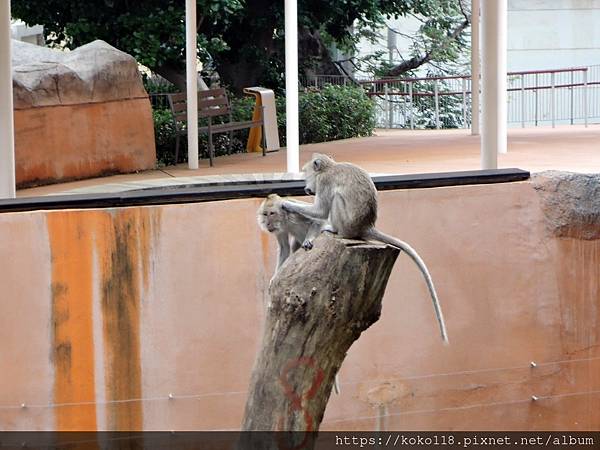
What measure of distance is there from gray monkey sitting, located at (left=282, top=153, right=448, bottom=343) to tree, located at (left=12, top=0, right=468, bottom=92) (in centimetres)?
1246

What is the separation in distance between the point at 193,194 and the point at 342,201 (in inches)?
144

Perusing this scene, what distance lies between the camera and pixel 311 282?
4828 millimetres

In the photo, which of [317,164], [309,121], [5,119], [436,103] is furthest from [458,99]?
[317,164]

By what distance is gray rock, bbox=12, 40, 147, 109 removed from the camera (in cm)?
1282

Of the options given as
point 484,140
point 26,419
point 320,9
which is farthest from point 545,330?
point 320,9

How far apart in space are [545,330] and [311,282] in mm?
5395

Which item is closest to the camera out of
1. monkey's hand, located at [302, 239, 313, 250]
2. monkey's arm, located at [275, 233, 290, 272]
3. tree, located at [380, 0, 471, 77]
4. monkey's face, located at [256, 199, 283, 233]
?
monkey's hand, located at [302, 239, 313, 250]

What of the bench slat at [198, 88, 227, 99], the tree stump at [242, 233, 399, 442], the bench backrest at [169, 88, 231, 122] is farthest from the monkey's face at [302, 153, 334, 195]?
the bench slat at [198, 88, 227, 99]

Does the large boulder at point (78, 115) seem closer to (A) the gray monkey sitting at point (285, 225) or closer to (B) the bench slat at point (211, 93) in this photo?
(B) the bench slat at point (211, 93)

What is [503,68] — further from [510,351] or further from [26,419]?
[26,419]

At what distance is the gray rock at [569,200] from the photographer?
9.64 meters

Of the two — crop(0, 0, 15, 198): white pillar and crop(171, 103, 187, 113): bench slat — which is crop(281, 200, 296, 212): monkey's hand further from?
crop(171, 103, 187, 113): bench slat

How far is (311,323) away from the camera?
16.0ft

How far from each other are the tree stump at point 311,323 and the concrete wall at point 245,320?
163 inches
